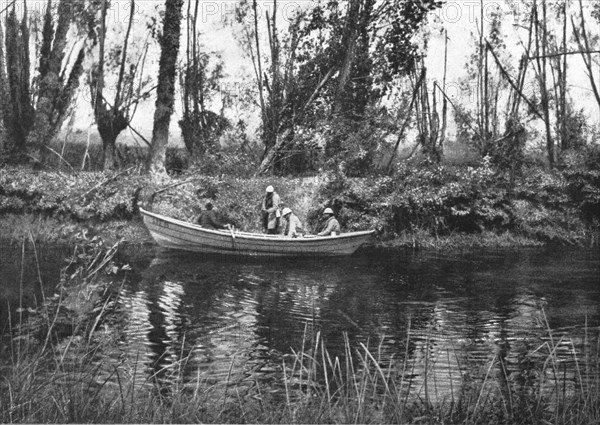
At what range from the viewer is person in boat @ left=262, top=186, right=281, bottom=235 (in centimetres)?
1453

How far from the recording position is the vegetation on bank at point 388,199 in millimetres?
15000

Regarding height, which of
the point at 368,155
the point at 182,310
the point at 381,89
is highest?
the point at 381,89

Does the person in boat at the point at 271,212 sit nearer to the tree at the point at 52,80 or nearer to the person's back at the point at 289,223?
the person's back at the point at 289,223

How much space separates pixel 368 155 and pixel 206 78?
4128 millimetres

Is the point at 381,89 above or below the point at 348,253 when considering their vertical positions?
above

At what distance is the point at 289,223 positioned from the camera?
14.5 metres

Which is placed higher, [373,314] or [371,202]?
[371,202]

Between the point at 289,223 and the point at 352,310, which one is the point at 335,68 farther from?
the point at 352,310

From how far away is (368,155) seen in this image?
1734 cm

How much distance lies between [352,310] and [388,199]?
745 centimetres

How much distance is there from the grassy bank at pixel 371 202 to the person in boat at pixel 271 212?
0.96 meters

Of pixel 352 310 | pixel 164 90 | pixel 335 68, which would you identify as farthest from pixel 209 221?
pixel 352 310

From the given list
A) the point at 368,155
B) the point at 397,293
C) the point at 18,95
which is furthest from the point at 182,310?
the point at 368,155

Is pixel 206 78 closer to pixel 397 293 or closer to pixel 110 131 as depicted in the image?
pixel 110 131
